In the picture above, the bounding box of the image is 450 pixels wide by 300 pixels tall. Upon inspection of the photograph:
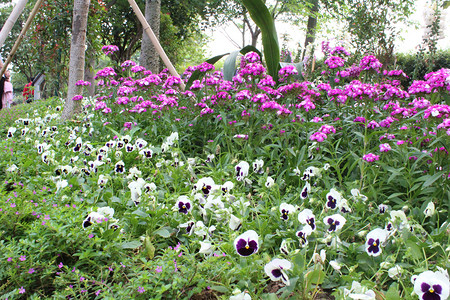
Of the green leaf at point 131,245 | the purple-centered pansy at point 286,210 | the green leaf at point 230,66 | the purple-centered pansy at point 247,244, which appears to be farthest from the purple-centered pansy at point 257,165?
the green leaf at point 230,66

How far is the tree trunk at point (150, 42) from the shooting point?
23.8 ft

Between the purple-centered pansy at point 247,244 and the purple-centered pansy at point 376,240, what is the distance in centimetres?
55

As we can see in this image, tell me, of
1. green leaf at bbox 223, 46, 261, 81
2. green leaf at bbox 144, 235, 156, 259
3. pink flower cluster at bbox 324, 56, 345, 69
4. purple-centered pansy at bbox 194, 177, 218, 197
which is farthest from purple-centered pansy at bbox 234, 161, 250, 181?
green leaf at bbox 223, 46, 261, 81

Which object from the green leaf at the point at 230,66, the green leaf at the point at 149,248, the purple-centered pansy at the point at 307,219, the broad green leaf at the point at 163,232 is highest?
the green leaf at the point at 230,66

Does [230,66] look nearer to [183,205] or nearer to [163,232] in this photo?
[183,205]

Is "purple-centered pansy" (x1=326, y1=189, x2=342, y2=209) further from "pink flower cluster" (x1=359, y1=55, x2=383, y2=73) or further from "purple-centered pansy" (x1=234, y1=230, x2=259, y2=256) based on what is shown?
"pink flower cluster" (x1=359, y1=55, x2=383, y2=73)

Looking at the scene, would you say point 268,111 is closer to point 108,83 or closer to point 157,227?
point 157,227

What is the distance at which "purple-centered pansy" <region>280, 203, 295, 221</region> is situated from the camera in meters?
1.94

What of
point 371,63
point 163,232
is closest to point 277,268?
point 163,232

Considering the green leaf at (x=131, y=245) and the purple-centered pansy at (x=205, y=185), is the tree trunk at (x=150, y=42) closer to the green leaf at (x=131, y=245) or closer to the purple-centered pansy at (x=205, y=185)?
the purple-centered pansy at (x=205, y=185)

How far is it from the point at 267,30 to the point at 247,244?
3595 mm

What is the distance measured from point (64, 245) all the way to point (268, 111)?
1903 millimetres

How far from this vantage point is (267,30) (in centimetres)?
451

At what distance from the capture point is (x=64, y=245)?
1677 mm
